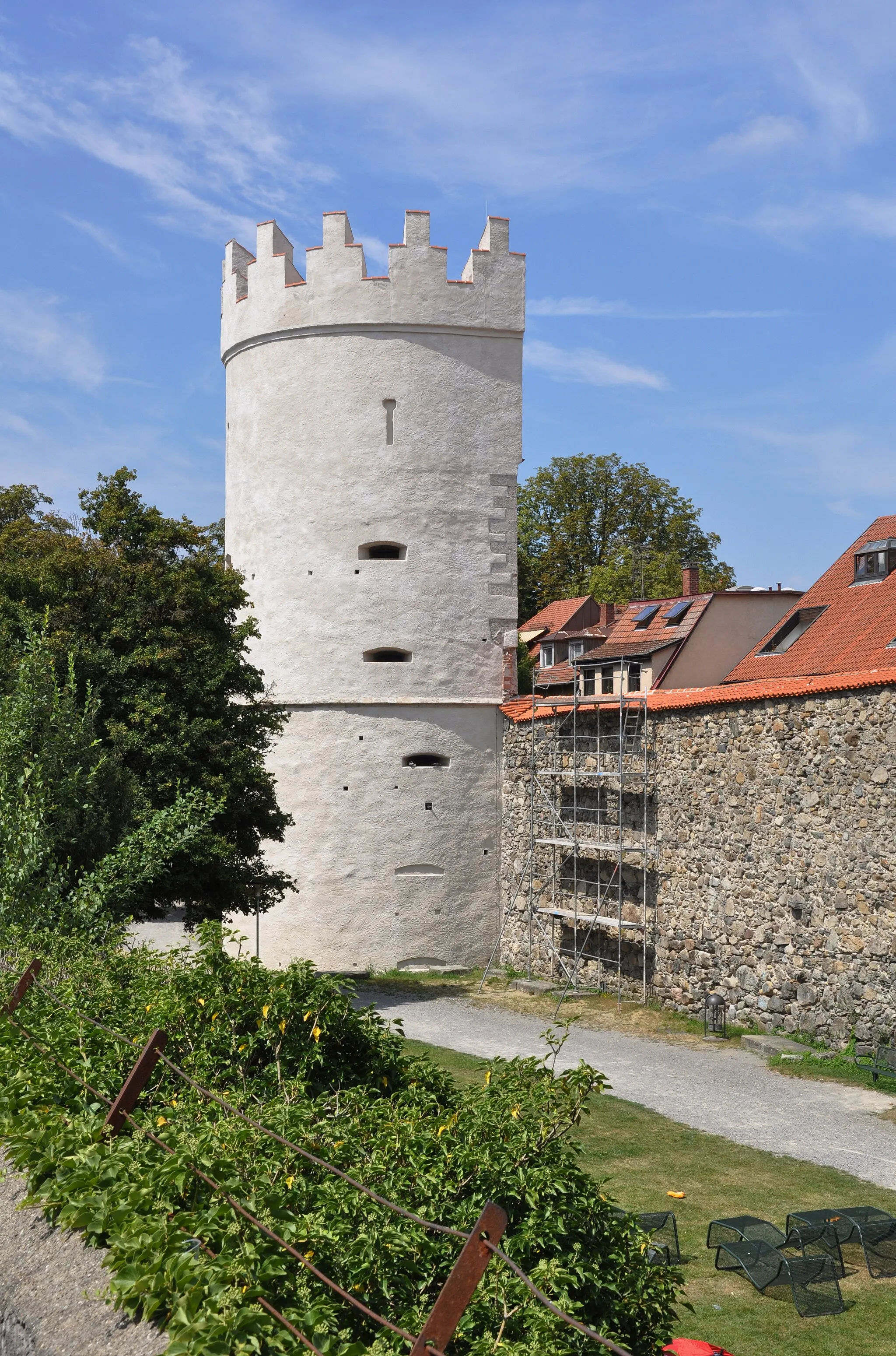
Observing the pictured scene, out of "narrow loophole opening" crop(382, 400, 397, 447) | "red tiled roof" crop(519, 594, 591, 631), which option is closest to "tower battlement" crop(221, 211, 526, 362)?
"narrow loophole opening" crop(382, 400, 397, 447)

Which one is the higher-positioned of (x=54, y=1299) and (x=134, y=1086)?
(x=134, y=1086)

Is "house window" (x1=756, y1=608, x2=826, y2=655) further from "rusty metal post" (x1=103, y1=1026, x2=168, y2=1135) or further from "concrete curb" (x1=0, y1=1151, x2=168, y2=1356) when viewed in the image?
"concrete curb" (x1=0, y1=1151, x2=168, y2=1356)

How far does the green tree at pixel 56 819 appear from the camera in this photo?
7.59 metres

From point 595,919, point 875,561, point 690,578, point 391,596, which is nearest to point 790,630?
point 875,561

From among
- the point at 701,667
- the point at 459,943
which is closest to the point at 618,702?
the point at 459,943

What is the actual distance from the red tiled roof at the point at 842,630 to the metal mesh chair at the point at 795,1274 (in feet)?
31.5

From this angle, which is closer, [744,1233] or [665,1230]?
[744,1233]

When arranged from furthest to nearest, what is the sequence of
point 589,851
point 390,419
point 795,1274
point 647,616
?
point 647,616
point 390,419
point 589,851
point 795,1274

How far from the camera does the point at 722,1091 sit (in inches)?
429

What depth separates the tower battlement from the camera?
18688mm

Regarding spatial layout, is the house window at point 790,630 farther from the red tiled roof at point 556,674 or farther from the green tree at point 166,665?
the green tree at point 166,665

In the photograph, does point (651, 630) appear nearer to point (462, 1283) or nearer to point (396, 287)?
point (396, 287)

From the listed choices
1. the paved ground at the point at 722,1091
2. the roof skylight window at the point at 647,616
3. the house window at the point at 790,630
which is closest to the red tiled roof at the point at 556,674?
the roof skylight window at the point at 647,616

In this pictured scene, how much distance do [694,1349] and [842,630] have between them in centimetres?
1402
